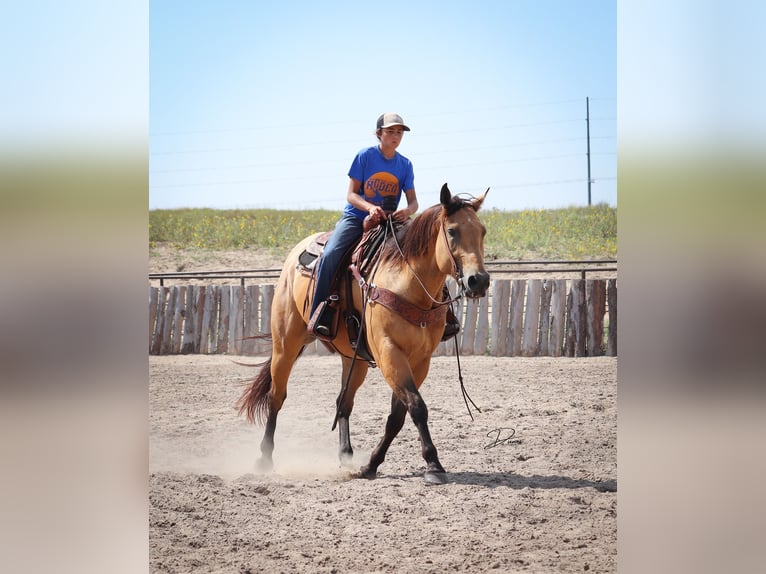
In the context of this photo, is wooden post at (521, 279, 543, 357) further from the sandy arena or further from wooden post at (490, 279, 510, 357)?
the sandy arena

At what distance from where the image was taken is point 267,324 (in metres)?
10.1

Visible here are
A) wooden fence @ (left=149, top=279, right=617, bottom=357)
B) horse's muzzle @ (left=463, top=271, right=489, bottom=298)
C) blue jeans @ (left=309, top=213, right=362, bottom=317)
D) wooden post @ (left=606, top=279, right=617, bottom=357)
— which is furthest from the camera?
wooden fence @ (left=149, top=279, right=617, bottom=357)

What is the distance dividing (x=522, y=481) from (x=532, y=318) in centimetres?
472

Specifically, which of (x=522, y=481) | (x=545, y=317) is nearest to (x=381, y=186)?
(x=522, y=481)

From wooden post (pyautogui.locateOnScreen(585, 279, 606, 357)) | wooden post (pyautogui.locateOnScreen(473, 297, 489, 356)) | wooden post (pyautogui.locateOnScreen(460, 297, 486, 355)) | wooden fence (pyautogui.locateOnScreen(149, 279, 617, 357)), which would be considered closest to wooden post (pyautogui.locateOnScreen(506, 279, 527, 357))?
wooden fence (pyautogui.locateOnScreen(149, 279, 617, 357))

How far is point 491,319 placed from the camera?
9141 mm

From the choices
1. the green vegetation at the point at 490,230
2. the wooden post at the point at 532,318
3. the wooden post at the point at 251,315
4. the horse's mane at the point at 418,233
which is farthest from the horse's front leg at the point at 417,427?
the green vegetation at the point at 490,230

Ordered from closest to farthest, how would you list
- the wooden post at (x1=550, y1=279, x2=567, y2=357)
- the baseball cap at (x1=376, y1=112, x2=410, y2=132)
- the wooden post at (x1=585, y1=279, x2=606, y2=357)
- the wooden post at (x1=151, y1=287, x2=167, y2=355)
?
the baseball cap at (x1=376, y1=112, x2=410, y2=132), the wooden post at (x1=585, y1=279, x2=606, y2=357), the wooden post at (x1=550, y1=279, x2=567, y2=357), the wooden post at (x1=151, y1=287, x2=167, y2=355)

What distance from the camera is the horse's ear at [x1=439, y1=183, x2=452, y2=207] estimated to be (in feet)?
11.9

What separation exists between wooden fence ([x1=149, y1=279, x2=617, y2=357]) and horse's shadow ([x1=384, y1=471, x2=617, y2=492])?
12.3ft

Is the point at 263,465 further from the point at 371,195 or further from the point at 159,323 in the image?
the point at 159,323

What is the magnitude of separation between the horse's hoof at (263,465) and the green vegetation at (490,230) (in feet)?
22.6

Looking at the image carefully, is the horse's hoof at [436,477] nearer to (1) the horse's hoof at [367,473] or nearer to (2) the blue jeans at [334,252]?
(1) the horse's hoof at [367,473]
